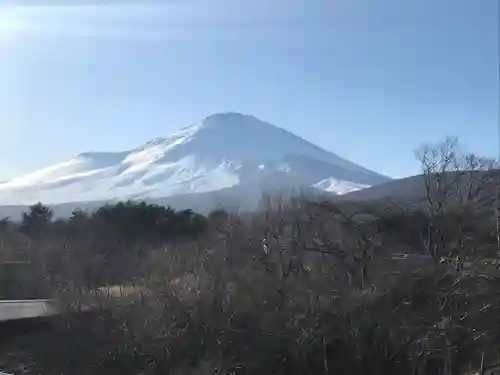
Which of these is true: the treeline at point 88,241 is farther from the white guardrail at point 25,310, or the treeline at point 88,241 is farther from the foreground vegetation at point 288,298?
the white guardrail at point 25,310

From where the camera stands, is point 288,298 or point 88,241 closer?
point 288,298

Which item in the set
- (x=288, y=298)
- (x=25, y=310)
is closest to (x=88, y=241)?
(x=25, y=310)

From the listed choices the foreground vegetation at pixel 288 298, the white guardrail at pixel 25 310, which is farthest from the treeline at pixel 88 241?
the white guardrail at pixel 25 310

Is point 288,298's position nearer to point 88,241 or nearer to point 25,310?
point 25,310

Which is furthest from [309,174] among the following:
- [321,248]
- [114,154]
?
[321,248]

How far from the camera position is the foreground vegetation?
11789mm

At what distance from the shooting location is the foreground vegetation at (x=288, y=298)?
464 inches

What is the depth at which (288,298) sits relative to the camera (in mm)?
13031

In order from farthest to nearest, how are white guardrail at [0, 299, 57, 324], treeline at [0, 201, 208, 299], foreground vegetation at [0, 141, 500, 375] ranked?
treeline at [0, 201, 208, 299] < white guardrail at [0, 299, 57, 324] < foreground vegetation at [0, 141, 500, 375]

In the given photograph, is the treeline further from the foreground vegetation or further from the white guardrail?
the white guardrail

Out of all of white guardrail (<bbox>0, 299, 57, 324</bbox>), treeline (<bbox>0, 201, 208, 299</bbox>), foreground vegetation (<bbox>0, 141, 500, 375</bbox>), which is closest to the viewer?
foreground vegetation (<bbox>0, 141, 500, 375</bbox>)

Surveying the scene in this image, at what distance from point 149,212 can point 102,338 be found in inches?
335

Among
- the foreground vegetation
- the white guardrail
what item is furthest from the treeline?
the white guardrail

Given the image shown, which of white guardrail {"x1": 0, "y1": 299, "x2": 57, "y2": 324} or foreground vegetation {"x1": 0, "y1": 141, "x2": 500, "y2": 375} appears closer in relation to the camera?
foreground vegetation {"x1": 0, "y1": 141, "x2": 500, "y2": 375}
